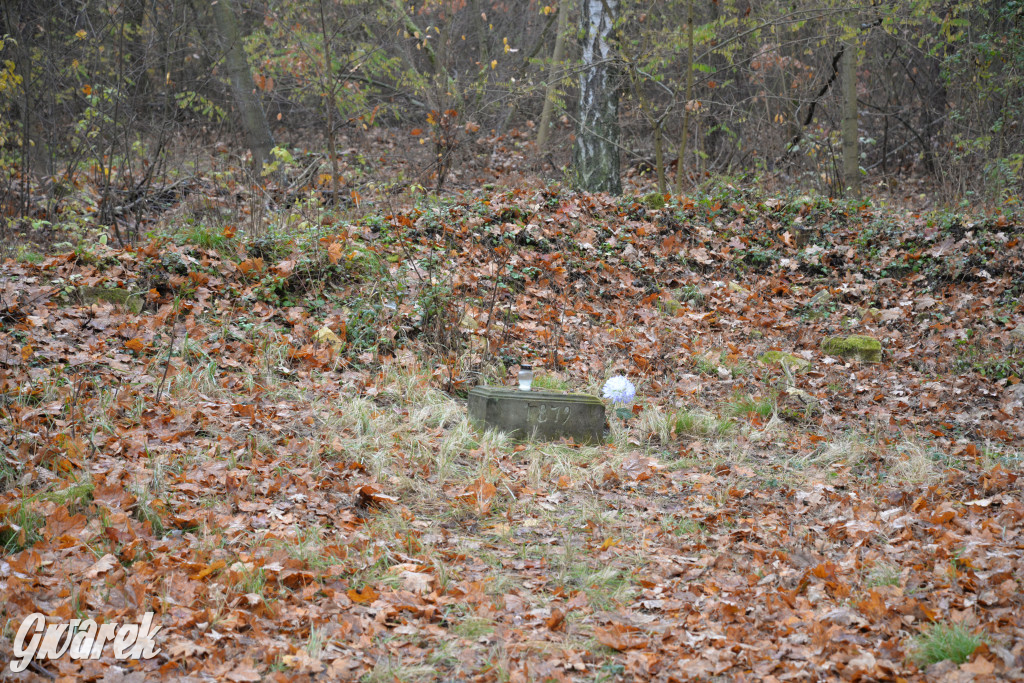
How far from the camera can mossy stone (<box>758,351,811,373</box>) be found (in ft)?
22.4

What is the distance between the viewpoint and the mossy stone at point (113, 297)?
6336 mm

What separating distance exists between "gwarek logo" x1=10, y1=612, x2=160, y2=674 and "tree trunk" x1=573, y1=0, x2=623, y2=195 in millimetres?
8899

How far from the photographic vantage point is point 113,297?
21.1 ft

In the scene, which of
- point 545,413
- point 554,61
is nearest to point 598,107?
point 554,61

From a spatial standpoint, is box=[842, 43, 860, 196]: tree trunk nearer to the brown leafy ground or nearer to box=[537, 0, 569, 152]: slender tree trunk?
the brown leafy ground

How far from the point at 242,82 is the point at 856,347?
10189mm

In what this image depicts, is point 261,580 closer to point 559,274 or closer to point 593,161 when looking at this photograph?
point 559,274

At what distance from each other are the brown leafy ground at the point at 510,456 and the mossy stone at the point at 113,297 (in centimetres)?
6

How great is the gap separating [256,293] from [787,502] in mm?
4925

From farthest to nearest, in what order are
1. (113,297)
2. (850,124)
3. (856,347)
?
(850,124) < (856,347) < (113,297)

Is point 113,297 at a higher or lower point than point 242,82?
lower

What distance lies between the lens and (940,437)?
17.6 ft

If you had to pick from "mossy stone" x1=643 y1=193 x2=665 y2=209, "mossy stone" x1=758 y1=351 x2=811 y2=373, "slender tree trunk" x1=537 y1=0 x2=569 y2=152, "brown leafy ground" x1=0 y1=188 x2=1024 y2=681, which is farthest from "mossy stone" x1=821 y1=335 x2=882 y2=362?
"slender tree trunk" x1=537 y1=0 x2=569 y2=152

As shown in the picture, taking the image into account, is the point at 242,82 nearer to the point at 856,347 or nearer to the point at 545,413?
the point at 545,413
